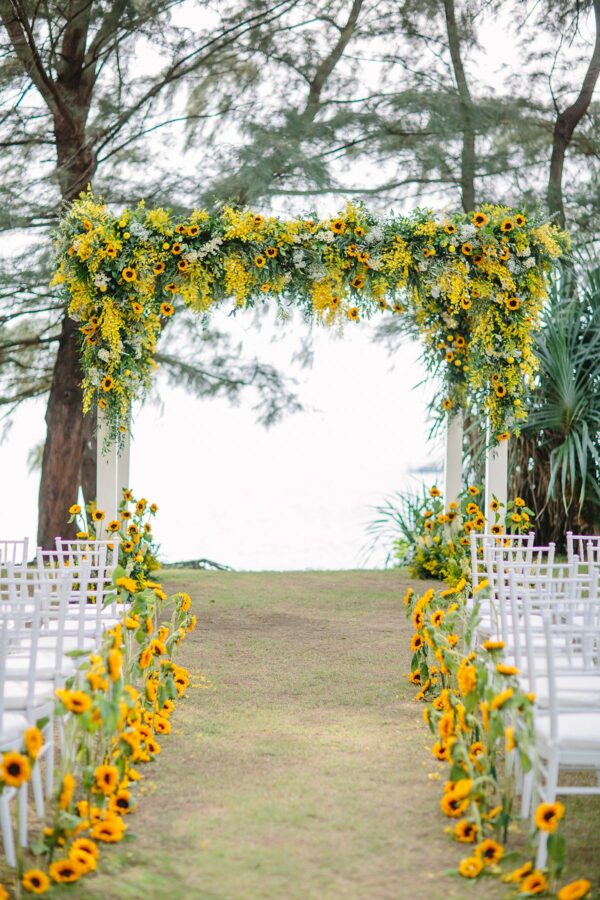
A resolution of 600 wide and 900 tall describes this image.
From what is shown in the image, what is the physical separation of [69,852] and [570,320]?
6.74 metres

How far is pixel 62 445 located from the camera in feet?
28.4

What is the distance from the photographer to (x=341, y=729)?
3930 millimetres

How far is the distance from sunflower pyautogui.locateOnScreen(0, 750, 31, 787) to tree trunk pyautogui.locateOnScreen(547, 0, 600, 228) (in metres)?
8.01

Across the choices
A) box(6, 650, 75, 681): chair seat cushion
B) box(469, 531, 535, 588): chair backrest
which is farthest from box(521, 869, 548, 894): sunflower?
box(469, 531, 535, 588): chair backrest

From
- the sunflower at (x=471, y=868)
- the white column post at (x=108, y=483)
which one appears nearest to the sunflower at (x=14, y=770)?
the sunflower at (x=471, y=868)

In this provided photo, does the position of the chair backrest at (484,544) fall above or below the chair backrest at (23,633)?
above

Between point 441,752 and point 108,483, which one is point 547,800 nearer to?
point 441,752

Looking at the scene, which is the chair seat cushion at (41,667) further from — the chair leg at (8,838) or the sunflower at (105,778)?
the chair leg at (8,838)

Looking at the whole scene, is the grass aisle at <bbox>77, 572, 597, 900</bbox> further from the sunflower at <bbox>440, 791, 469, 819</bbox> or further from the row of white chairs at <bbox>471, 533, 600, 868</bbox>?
the row of white chairs at <bbox>471, 533, 600, 868</bbox>

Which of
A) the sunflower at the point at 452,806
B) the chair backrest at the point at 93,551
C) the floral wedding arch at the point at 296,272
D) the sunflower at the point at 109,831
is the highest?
the floral wedding arch at the point at 296,272

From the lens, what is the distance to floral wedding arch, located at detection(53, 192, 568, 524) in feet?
20.2

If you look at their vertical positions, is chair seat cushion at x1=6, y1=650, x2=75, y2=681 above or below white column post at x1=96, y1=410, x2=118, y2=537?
Result: below

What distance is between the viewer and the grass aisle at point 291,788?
8.27 ft

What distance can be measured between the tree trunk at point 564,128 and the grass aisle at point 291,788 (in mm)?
5087
